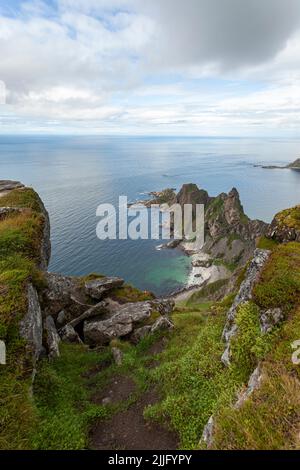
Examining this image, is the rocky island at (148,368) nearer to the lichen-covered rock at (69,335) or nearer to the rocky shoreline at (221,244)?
the lichen-covered rock at (69,335)

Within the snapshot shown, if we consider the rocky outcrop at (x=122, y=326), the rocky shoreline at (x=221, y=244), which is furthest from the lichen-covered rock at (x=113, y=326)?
the rocky shoreline at (x=221, y=244)

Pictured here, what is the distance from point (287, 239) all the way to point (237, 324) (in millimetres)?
7419

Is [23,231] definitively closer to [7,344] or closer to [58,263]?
[7,344]

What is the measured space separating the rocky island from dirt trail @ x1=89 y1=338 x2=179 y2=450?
0.14 feet

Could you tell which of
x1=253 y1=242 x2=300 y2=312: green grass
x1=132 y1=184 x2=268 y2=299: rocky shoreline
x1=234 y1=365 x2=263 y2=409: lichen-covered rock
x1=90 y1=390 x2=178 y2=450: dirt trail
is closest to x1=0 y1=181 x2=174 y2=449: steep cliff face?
x1=90 y1=390 x2=178 y2=450: dirt trail

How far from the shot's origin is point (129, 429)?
424 inches

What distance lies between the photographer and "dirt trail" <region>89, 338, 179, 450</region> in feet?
32.6

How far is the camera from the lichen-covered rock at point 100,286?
25377mm

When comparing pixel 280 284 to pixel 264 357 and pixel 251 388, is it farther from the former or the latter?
pixel 251 388

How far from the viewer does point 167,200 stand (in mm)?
158250

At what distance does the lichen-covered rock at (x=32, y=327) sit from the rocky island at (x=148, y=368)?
0.15ft

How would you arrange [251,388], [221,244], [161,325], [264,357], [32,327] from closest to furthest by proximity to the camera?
[251,388], [264,357], [32,327], [161,325], [221,244]

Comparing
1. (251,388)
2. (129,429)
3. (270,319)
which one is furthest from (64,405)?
(270,319)

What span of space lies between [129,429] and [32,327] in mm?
5843
